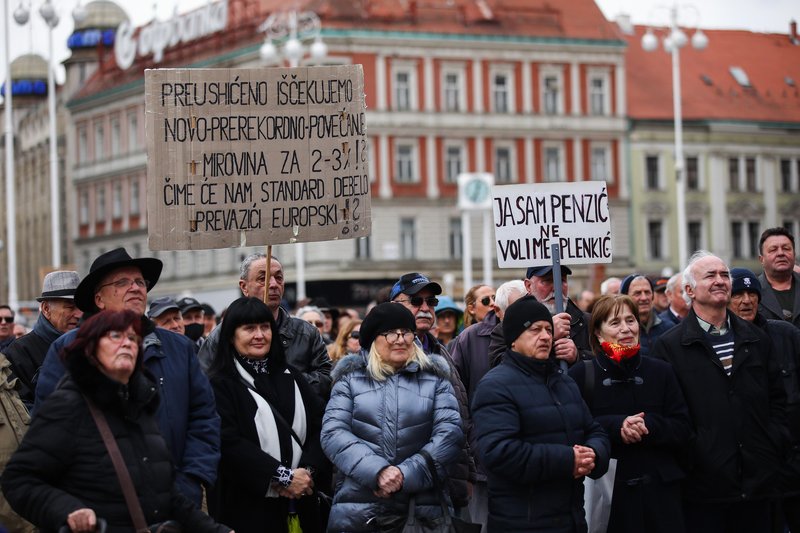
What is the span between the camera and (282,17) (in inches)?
2475

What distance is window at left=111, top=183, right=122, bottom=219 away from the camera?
7562 centimetres

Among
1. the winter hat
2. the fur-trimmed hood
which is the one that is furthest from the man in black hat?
the winter hat

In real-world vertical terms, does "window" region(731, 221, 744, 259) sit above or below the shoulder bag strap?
above

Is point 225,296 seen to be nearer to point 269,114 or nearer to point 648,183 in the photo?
point 648,183

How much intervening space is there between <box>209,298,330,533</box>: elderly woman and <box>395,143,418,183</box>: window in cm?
5623

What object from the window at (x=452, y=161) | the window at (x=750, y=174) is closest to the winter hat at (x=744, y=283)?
the window at (x=452, y=161)

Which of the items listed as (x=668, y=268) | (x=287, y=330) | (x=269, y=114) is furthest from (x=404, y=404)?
(x=668, y=268)

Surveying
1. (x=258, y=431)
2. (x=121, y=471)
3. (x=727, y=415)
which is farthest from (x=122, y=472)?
(x=727, y=415)

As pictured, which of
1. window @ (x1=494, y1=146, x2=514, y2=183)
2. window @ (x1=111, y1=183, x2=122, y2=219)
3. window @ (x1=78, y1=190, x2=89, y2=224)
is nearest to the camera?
window @ (x1=494, y1=146, x2=514, y2=183)

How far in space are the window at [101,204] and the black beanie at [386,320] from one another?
69180 millimetres

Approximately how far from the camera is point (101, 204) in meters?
77.6

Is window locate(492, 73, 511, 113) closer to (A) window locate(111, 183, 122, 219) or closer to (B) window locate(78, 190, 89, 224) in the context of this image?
(A) window locate(111, 183, 122, 219)

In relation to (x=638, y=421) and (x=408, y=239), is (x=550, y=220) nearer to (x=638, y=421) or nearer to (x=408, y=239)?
(x=638, y=421)

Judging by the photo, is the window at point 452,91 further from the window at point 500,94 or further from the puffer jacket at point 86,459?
the puffer jacket at point 86,459
